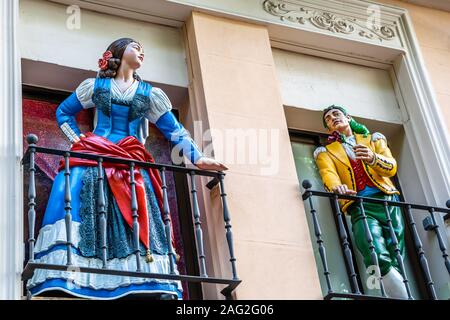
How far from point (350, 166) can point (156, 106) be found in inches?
61.6

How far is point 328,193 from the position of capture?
23.8 feet

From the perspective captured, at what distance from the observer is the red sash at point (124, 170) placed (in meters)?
6.61

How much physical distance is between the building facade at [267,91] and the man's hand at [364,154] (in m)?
0.48

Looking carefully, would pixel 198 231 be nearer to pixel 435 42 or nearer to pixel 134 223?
pixel 134 223

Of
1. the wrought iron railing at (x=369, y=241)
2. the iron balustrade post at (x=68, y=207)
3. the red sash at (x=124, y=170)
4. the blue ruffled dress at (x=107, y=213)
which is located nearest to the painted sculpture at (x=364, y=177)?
the wrought iron railing at (x=369, y=241)

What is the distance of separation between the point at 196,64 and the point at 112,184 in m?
1.50

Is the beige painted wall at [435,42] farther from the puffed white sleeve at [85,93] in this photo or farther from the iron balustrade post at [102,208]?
the iron balustrade post at [102,208]

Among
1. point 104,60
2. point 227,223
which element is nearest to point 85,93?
point 104,60

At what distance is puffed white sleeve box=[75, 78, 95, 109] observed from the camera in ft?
23.2

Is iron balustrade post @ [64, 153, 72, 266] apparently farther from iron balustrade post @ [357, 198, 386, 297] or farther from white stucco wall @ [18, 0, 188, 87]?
iron balustrade post @ [357, 198, 386, 297]

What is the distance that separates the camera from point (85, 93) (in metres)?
7.07

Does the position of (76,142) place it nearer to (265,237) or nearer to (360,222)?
(265,237)
